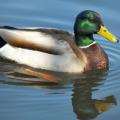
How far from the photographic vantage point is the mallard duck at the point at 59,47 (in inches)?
364

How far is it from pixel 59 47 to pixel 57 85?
0.65m

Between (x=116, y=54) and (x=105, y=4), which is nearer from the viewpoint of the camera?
(x=116, y=54)

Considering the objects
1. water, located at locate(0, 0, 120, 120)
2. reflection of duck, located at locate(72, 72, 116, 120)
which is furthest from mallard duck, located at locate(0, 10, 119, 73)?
reflection of duck, located at locate(72, 72, 116, 120)

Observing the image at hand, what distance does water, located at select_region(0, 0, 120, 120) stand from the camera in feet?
25.8

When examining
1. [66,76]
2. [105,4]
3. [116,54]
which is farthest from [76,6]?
[66,76]

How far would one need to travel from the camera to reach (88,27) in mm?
9562

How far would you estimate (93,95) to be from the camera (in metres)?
8.57

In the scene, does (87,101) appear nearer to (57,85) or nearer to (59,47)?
(57,85)

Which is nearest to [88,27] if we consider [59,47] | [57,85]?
[59,47]

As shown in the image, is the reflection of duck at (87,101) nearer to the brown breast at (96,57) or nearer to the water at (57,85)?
the water at (57,85)

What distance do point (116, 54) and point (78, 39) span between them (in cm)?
73

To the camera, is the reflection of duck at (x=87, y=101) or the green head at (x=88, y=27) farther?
the green head at (x=88, y=27)

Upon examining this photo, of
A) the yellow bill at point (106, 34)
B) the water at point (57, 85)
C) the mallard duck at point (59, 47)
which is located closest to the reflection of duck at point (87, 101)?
the water at point (57, 85)

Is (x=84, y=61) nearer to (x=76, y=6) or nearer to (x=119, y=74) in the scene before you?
(x=119, y=74)
